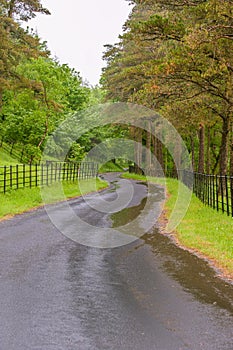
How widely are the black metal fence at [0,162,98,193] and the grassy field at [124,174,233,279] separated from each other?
9801mm

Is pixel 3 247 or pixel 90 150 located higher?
pixel 90 150

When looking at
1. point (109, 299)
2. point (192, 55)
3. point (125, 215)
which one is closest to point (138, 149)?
point (125, 215)

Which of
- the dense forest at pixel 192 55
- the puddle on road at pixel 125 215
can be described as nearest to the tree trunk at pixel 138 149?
the dense forest at pixel 192 55

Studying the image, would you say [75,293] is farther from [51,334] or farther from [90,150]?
[90,150]

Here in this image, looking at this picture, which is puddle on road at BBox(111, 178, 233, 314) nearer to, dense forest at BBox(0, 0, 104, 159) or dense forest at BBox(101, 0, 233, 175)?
dense forest at BBox(101, 0, 233, 175)

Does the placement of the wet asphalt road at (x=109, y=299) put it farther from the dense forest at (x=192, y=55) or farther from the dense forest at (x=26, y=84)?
the dense forest at (x=26, y=84)

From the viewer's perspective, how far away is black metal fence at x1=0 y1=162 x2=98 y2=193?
1021 inches

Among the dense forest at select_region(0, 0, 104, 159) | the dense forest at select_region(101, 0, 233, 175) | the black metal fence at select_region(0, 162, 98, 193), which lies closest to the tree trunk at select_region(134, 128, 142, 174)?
the dense forest at select_region(0, 0, 104, 159)

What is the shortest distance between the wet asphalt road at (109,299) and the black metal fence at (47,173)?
39.5ft

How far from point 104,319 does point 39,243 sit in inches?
221

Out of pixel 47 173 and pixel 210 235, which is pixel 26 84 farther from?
pixel 210 235

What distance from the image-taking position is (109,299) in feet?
22.4

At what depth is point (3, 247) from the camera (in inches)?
415

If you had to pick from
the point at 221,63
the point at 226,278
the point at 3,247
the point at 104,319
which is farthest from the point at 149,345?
the point at 221,63
